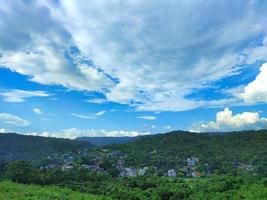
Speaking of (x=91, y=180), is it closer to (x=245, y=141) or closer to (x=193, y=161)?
(x=193, y=161)

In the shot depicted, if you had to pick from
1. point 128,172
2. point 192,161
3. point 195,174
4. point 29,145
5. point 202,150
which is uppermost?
point 29,145

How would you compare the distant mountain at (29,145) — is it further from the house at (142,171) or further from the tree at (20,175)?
the tree at (20,175)

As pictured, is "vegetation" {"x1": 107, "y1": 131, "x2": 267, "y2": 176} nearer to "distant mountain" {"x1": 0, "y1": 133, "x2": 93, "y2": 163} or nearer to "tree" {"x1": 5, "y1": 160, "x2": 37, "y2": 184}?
"distant mountain" {"x1": 0, "y1": 133, "x2": 93, "y2": 163}

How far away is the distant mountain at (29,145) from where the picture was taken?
422 feet

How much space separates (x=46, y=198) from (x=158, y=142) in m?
94.5

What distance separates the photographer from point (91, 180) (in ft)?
194

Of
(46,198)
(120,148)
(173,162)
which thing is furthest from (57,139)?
(46,198)

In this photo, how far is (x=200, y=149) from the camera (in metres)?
108

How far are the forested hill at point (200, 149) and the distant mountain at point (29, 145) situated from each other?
28.3 m

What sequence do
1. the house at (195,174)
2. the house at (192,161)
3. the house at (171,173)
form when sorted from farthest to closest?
1. the house at (192,161)
2. the house at (171,173)
3. the house at (195,174)

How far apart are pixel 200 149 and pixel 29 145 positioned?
2676 inches

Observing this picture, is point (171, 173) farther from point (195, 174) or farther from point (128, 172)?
point (128, 172)

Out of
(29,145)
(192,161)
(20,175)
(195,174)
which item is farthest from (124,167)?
(29,145)

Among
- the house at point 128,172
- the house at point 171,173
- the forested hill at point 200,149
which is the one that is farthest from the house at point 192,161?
the house at point 128,172
